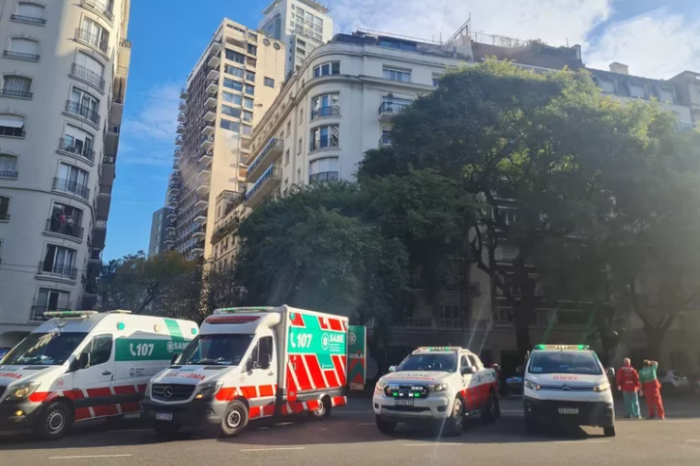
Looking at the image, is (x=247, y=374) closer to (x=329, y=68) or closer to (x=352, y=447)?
(x=352, y=447)

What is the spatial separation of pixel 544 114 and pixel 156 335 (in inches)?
857

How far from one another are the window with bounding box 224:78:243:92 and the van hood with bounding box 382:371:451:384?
68.6 metres

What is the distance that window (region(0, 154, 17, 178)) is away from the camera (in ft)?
110

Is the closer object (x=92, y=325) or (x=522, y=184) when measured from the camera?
(x=92, y=325)

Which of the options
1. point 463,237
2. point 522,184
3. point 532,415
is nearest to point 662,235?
point 522,184

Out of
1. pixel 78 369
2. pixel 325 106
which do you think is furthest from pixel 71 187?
pixel 78 369

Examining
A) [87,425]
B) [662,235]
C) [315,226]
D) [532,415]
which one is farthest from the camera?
[662,235]

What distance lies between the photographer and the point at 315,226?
70.9ft

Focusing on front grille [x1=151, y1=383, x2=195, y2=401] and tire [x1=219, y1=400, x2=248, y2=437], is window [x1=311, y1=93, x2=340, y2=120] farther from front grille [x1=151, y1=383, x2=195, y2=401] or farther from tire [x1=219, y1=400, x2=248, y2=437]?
front grille [x1=151, y1=383, x2=195, y2=401]

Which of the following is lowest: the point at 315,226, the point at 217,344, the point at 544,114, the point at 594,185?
the point at 217,344

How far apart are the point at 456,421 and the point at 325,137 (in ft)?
100

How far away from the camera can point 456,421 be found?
442 inches

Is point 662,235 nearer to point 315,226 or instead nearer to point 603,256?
point 603,256

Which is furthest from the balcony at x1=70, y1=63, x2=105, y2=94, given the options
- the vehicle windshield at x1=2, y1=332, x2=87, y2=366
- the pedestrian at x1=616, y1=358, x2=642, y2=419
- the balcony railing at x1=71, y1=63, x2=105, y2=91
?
the pedestrian at x1=616, y1=358, x2=642, y2=419
